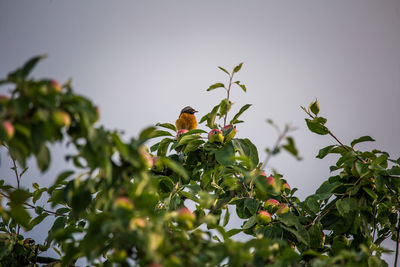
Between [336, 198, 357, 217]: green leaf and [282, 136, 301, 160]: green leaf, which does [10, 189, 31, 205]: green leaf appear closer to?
[282, 136, 301, 160]: green leaf

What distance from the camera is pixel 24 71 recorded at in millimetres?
794

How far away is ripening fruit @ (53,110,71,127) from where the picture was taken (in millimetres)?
797

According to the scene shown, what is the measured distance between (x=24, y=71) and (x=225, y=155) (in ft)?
3.68

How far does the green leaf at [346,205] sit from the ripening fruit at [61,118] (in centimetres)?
139

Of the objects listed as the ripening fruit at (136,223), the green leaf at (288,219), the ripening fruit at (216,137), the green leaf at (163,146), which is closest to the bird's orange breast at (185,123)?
the green leaf at (163,146)

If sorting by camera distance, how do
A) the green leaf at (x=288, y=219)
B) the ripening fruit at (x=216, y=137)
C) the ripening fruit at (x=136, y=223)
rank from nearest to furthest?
the ripening fruit at (x=136, y=223)
the green leaf at (x=288, y=219)
the ripening fruit at (x=216, y=137)

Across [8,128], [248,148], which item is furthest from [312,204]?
[8,128]

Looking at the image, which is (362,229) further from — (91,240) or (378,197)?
(91,240)

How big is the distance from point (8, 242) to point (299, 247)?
1459 mm

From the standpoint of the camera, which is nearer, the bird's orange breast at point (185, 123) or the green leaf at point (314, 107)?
the green leaf at point (314, 107)

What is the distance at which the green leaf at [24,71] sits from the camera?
79 centimetres

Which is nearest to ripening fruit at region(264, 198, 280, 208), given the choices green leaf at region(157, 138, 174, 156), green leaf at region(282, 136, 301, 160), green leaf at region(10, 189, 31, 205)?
green leaf at region(157, 138, 174, 156)

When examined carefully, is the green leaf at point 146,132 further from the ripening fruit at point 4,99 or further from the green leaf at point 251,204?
the green leaf at point 251,204

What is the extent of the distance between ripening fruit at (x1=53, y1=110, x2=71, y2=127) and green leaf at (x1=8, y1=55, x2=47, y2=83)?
0.11 m
